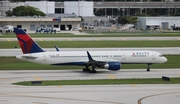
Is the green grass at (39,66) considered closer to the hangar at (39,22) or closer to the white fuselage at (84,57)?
the white fuselage at (84,57)

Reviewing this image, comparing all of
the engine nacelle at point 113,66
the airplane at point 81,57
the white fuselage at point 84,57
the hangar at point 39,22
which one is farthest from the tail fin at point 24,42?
the hangar at point 39,22

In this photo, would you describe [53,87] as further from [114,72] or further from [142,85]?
[114,72]

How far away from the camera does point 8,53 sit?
81625mm

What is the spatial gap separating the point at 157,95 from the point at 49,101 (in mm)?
9396

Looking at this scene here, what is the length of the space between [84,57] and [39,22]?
345 ft

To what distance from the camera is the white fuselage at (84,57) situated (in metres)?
59.4

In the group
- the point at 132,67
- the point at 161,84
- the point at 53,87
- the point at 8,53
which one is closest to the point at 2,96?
the point at 53,87

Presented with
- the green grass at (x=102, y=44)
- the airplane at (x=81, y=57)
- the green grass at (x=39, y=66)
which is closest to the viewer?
the airplane at (x=81, y=57)

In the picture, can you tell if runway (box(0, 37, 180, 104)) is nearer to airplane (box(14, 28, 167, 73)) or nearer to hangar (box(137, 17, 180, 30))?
airplane (box(14, 28, 167, 73))

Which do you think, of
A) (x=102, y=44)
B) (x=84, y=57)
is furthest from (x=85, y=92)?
(x=102, y=44)

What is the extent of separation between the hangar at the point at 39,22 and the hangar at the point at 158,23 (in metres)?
23.6

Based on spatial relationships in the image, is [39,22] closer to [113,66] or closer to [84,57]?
[84,57]

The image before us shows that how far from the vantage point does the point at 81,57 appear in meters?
60.3

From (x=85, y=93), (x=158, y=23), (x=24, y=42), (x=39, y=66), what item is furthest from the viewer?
(x=158, y=23)
